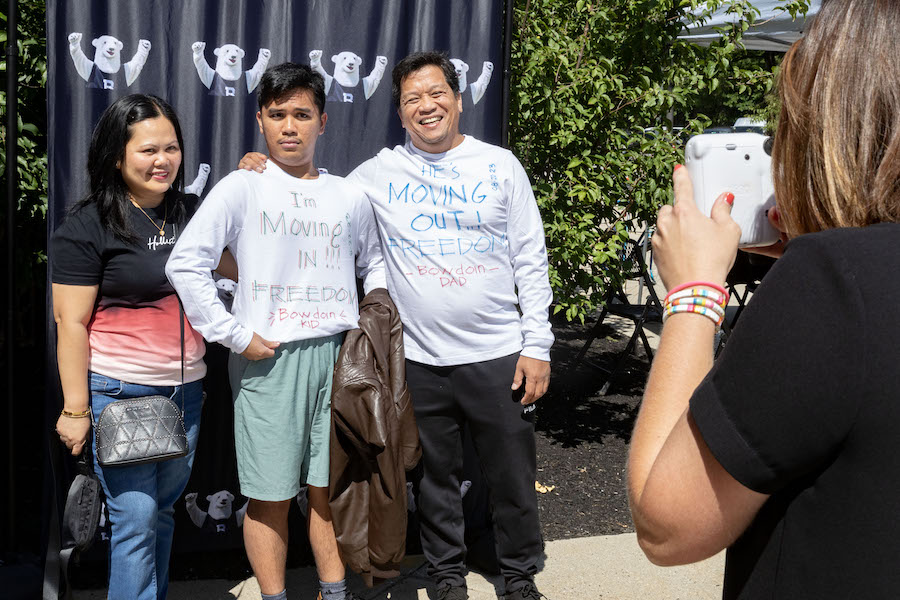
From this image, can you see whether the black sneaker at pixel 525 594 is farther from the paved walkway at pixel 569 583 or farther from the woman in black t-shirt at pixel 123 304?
the woman in black t-shirt at pixel 123 304

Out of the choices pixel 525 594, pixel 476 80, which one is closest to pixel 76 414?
pixel 525 594

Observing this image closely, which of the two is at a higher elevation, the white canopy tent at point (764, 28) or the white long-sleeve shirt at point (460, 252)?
the white canopy tent at point (764, 28)

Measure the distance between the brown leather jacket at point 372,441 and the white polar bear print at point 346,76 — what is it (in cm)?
91

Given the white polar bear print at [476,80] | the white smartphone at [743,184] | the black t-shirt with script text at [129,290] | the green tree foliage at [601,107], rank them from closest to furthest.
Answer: the white smartphone at [743,184] → the black t-shirt with script text at [129,290] → the white polar bear print at [476,80] → the green tree foliage at [601,107]

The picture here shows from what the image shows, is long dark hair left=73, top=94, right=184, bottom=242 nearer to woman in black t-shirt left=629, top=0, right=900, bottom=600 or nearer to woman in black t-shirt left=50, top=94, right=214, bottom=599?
woman in black t-shirt left=50, top=94, right=214, bottom=599

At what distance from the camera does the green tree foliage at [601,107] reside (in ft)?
13.2

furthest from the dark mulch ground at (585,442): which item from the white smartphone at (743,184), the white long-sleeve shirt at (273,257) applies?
the white smartphone at (743,184)

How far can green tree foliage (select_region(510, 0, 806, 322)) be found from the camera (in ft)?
13.2

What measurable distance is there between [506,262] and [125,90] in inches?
64.5

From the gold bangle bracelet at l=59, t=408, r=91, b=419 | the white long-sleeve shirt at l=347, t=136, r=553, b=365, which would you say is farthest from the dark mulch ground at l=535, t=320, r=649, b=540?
the gold bangle bracelet at l=59, t=408, r=91, b=419

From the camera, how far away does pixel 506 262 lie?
3.15m

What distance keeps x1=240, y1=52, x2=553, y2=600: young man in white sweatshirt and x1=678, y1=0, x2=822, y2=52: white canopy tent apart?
5.78ft

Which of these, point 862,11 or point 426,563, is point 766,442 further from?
point 426,563

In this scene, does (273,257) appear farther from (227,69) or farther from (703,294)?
(703,294)
